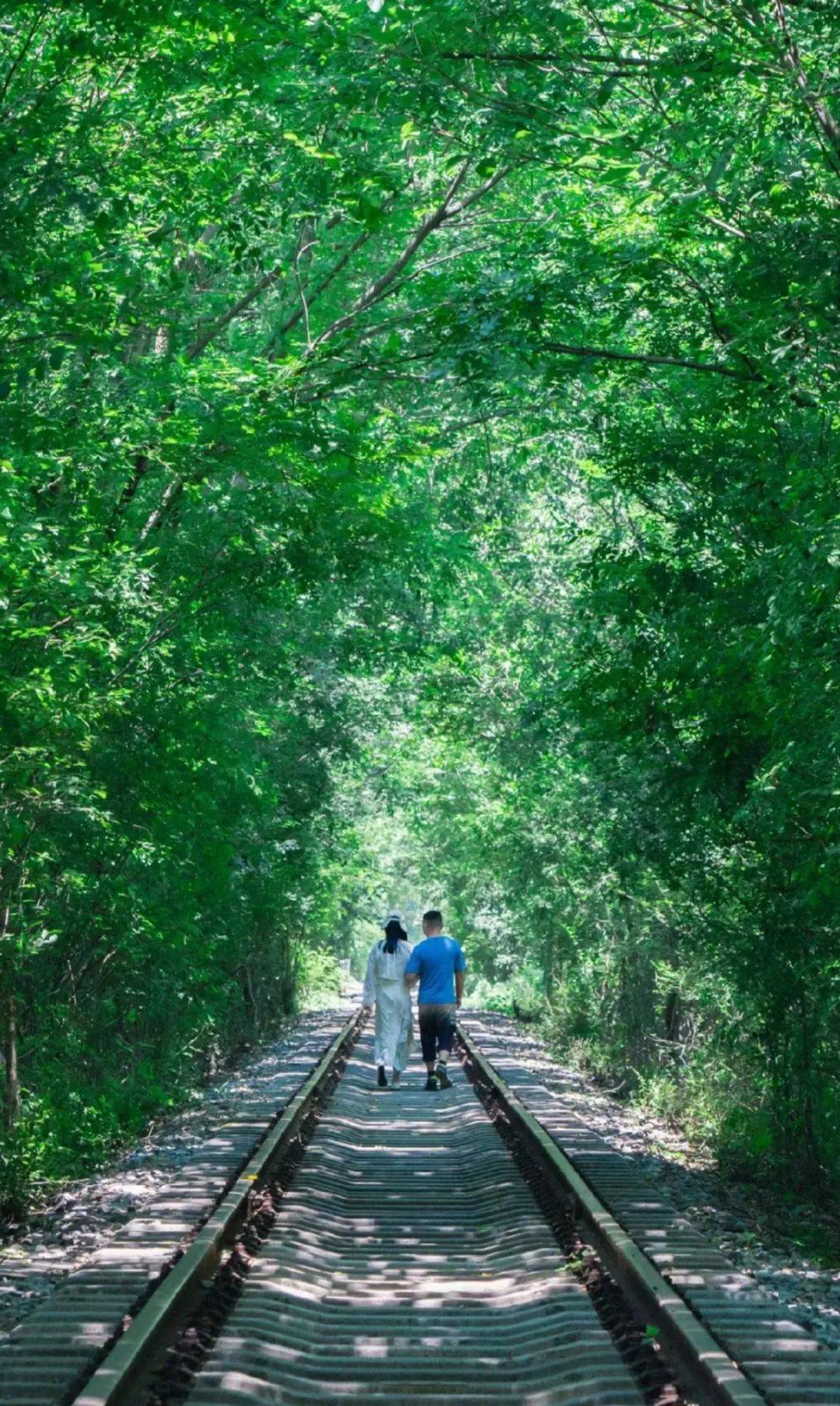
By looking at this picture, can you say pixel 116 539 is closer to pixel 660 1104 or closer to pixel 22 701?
pixel 22 701

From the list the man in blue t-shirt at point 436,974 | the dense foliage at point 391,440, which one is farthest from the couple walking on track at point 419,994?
the dense foliage at point 391,440

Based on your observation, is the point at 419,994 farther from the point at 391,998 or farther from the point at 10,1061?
the point at 10,1061

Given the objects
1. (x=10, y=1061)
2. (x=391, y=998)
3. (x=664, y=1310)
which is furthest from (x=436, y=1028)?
(x=664, y=1310)

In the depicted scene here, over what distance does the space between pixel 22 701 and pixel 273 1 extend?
16.3 feet

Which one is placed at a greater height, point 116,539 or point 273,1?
point 273,1

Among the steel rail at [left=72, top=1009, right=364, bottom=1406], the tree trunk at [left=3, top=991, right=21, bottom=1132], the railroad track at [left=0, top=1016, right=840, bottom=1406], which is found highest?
the tree trunk at [left=3, top=991, right=21, bottom=1132]

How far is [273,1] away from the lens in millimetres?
10109

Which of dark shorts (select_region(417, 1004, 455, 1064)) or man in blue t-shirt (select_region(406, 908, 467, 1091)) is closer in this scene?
man in blue t-shirt (select_region(406, 908, 467, 1091))

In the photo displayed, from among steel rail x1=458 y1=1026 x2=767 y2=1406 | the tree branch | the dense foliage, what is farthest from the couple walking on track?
the tree branch

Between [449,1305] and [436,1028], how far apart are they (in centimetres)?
1010

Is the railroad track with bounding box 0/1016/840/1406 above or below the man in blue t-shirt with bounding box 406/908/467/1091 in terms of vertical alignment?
below

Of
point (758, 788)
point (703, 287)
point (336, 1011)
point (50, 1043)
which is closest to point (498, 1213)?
point (758, 788)

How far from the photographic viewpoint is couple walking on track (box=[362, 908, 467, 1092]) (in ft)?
55.1

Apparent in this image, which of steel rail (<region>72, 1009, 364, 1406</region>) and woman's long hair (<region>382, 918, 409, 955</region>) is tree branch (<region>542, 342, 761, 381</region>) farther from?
woman's long hair (<region>382, 918, 409, 955</region>)
